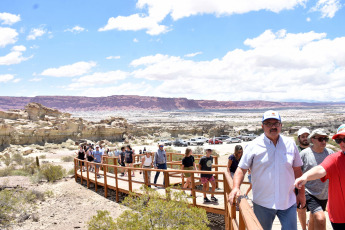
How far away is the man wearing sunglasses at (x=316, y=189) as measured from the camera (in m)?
3.51

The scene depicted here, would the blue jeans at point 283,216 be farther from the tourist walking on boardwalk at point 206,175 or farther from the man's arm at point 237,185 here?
the tourist walking on boardwalk at point 206,175

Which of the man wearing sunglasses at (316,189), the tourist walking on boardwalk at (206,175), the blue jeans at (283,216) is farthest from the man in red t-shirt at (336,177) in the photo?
the tourist walking on boardwalk at (206,175)

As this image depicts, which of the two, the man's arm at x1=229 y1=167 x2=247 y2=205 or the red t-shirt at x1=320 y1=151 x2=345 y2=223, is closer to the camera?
the red t-shirt at x1=320 y1=151 x2=345 y2=223

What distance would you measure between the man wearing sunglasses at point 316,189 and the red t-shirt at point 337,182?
805 millimetres

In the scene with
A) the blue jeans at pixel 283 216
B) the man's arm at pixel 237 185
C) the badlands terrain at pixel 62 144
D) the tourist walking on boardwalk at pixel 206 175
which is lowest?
the badlands terrain at pixel 62 144

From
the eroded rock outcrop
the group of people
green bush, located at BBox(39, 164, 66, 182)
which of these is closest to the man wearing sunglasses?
the group of people

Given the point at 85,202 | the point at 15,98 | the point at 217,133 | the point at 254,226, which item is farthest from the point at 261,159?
the point at 15,98

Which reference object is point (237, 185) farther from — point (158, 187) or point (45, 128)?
point (45, 128)

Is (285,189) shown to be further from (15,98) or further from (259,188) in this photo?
(15,98)

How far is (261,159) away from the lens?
2.87 m

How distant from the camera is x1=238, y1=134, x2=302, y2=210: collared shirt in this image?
2807 mm

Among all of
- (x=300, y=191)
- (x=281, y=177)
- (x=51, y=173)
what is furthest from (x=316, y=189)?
(x=51, y=173)

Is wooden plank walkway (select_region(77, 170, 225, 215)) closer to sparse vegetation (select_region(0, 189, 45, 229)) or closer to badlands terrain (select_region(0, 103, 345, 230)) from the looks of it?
badlands terrain (select_region(0, 103, 345, 230))

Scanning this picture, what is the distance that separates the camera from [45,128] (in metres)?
29.7
